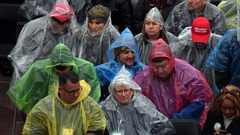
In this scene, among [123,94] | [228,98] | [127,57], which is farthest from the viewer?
[127,57]

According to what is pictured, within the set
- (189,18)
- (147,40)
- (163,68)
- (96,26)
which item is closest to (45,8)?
(96,26)

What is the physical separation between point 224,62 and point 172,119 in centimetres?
104

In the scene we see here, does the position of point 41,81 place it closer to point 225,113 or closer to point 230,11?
point 225,113

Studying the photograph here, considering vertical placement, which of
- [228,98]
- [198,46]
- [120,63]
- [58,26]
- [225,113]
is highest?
[58,26]

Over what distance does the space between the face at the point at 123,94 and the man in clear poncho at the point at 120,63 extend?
0.76 metres

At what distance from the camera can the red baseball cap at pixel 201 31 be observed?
8.38m

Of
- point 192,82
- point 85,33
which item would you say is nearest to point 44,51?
point 85,33

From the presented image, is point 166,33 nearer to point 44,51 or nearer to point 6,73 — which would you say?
point 44,51

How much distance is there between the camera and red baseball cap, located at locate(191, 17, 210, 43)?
8375 mm

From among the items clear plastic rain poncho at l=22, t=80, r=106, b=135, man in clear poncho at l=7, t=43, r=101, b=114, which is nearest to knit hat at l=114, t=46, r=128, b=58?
man in clear poncho at l=7, t=43, r=101, b=114

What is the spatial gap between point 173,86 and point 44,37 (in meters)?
1.85

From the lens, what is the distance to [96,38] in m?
8.79

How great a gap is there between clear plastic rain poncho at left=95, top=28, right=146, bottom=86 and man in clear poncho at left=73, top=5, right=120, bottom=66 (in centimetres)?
54

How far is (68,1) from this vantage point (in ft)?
31.6
